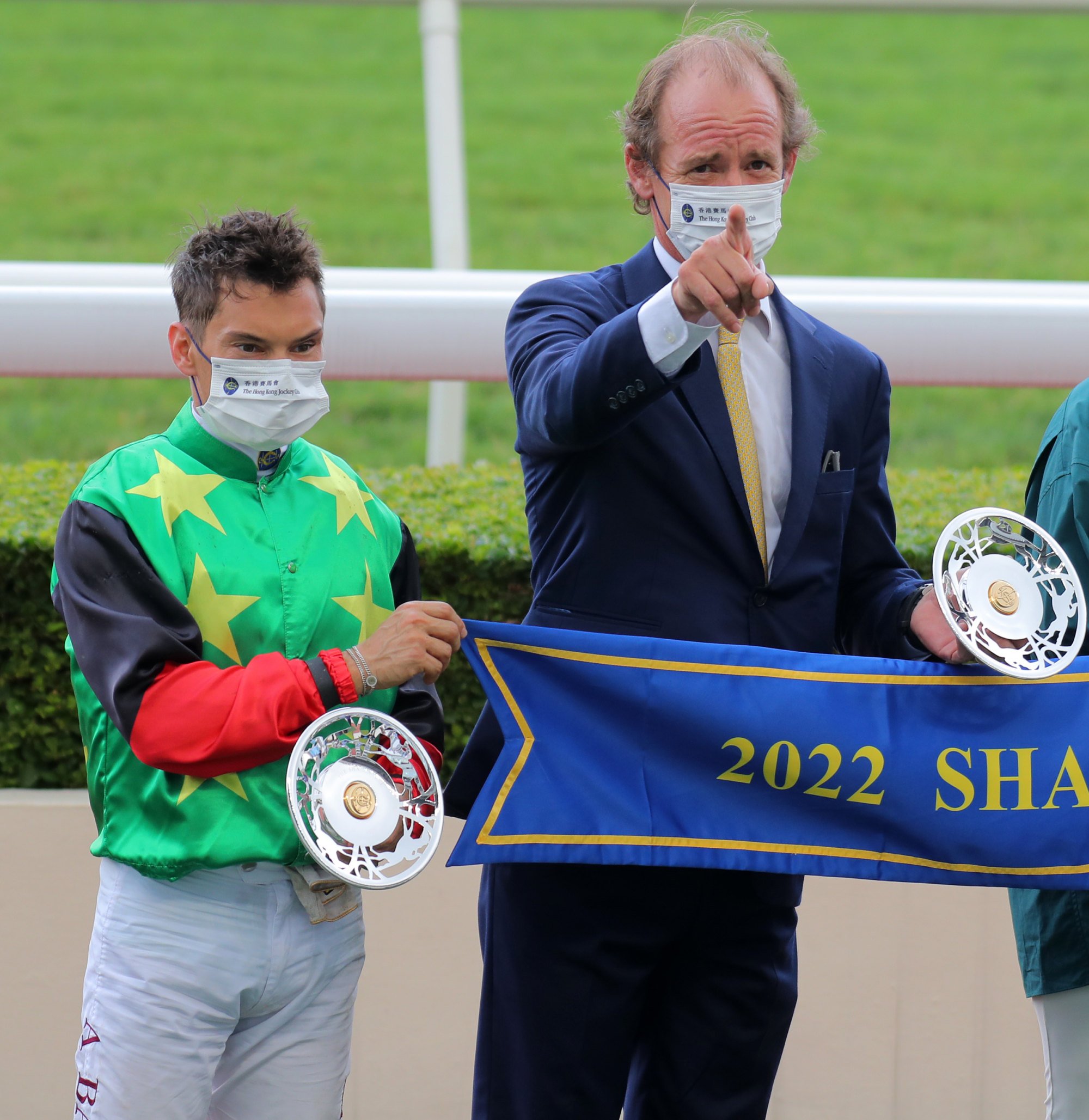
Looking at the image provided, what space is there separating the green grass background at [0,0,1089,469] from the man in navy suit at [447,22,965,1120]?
7658 millimetres

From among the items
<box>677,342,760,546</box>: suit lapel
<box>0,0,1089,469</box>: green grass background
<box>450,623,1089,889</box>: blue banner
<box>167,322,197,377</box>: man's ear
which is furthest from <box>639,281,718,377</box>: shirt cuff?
<box>0,0,1089,469</box>: green grass background

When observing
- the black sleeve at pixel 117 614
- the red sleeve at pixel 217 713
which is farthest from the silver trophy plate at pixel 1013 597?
the black sleeve at pixel 117 614

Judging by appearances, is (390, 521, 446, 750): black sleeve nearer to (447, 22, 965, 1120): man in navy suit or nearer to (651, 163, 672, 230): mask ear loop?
(447, 22, 965, 1120): man in navy suit

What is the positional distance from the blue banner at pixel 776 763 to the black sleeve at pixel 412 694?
0.36 feet

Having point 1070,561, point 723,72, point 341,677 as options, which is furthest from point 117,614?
point 1070,561

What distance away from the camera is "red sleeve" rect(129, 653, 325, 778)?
2414 mm

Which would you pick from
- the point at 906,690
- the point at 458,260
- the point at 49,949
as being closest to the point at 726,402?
the point at 906,690

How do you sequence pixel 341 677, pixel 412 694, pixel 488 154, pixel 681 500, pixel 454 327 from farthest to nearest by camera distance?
pixel 488 154
pixel 454 327
pixel 412 694
pixel 681 500
pixel 341 677

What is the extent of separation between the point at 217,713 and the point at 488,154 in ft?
45.6

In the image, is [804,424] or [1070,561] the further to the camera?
[1070,561]

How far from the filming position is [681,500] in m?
2.62

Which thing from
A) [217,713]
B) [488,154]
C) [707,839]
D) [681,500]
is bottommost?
[707,839]

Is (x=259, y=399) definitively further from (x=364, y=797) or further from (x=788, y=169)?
(x=788, y=169)

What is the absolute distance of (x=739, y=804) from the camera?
2768 millimetres
